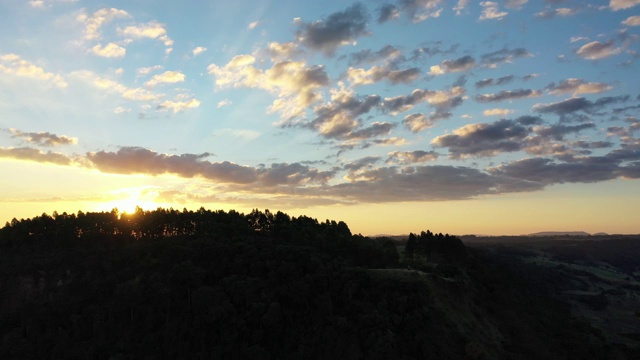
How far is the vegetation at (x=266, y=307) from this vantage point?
7675 centimetres

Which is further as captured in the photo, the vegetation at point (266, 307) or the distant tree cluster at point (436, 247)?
the distant tree cluster at point (436, 247)

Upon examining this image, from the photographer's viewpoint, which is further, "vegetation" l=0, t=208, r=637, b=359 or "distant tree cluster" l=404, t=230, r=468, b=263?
"distant tree cluster" l=404, t=230, r=468, b=263

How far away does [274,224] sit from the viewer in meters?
153

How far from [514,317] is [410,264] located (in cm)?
2839

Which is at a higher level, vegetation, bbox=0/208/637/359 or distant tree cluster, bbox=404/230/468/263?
distant tree cluster, bbox=404/230/468/263

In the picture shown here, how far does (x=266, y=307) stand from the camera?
274ft

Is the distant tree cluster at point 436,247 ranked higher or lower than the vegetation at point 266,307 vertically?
higher

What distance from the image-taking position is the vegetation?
252ft

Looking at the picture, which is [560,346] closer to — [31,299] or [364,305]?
[364,305]

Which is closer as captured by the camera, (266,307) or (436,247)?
(266,307)

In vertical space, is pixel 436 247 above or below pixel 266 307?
above

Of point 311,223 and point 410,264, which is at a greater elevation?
point 311,223

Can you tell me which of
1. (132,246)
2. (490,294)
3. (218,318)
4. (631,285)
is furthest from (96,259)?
(631,285)

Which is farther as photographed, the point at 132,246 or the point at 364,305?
the point at 132,246
